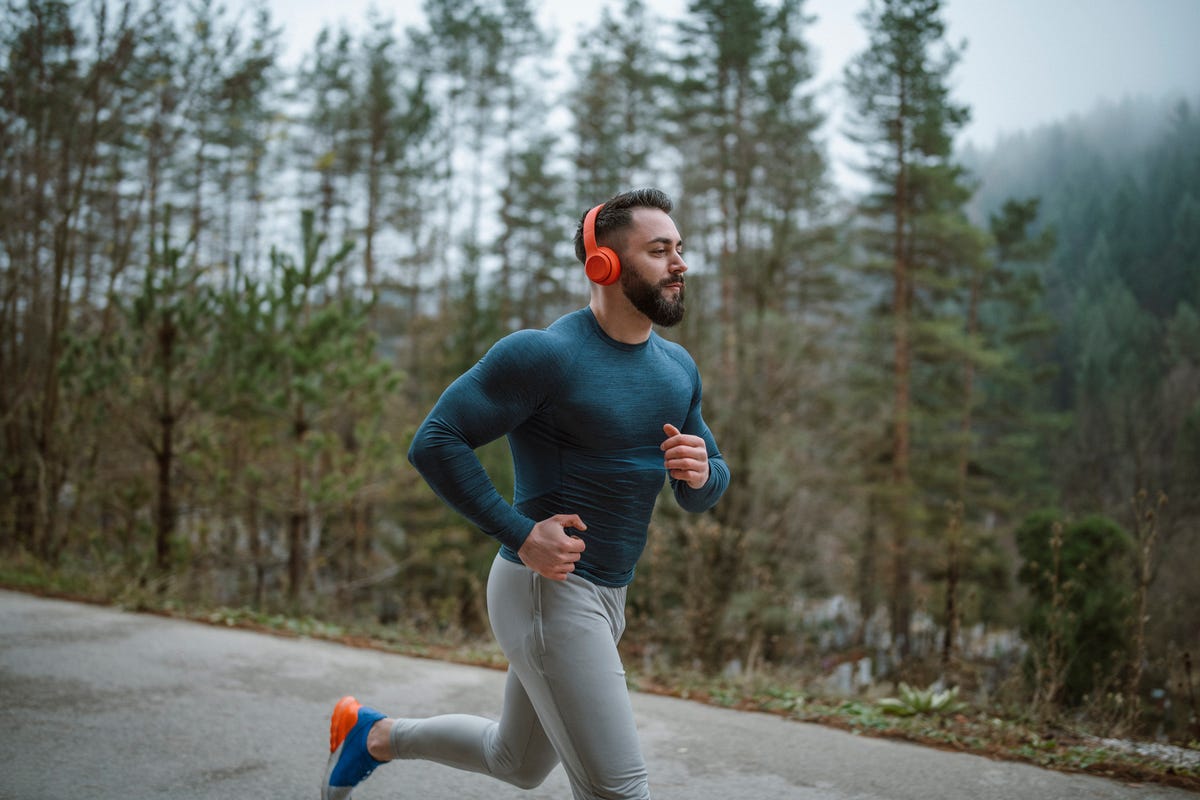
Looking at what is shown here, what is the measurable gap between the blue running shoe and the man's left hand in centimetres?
140

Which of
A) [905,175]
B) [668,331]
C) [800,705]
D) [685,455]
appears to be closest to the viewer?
[685,455]

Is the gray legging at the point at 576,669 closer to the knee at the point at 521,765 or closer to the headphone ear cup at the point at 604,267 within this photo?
the knee at the point at 521,765

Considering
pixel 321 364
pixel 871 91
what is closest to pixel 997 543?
pixel 871 91

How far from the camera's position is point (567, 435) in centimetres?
218

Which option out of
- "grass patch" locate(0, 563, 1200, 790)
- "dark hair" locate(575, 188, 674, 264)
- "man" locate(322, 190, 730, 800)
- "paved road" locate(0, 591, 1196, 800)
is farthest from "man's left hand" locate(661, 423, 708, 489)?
"grass patch" locate(0, 563, 1200, 790)

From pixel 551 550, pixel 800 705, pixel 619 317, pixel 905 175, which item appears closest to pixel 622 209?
pixel 619 317

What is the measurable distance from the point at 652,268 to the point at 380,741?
69.7 inches

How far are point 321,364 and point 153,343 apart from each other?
1.60 m

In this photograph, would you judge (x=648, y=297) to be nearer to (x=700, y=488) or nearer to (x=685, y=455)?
(x=685, y=455)

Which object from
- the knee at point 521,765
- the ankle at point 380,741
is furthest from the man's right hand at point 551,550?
the ankle at point 380,741

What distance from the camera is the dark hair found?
2.30 m

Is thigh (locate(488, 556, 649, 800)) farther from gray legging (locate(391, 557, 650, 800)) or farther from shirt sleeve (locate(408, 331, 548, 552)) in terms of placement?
shirt sleeve (locate(408, 331, 548, 552))

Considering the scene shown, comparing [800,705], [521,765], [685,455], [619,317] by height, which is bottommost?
[800,705]

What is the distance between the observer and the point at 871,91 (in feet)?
66.1
